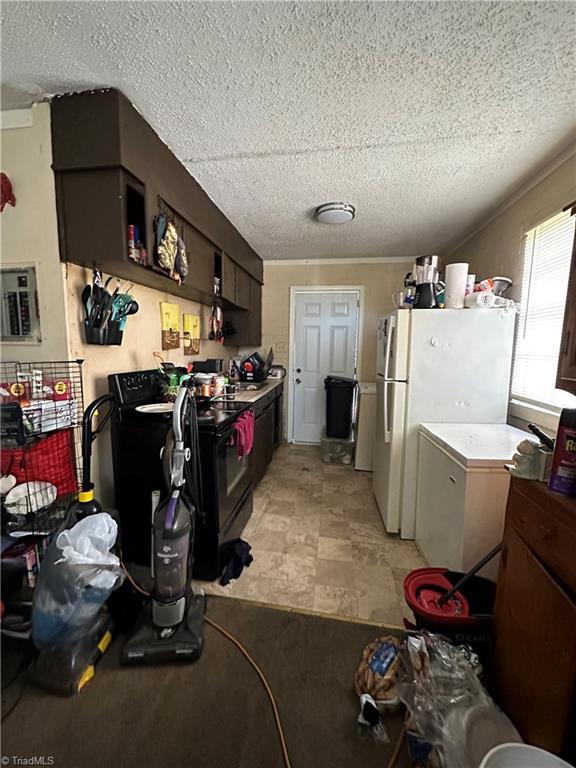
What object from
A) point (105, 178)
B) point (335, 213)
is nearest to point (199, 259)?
point (105, 178)

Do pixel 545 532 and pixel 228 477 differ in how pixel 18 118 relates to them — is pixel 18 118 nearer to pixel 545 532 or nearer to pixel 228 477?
pixel 228 477

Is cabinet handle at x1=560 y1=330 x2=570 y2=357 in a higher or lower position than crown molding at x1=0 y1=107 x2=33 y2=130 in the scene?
lower

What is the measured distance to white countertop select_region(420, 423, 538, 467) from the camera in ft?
4.73

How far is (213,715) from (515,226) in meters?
3.20

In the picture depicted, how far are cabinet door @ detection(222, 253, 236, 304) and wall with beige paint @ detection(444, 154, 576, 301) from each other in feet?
7.34

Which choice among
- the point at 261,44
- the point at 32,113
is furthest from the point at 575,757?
the point at 32,113

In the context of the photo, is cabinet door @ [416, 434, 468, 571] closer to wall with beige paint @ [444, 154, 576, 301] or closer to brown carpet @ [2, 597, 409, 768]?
brown carpet @ [2, 597, 409, 768]

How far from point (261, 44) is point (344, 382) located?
9.41 ft

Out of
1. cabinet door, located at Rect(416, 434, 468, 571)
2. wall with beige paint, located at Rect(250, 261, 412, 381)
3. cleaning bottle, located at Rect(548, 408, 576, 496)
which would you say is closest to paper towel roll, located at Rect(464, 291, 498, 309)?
cabinet door, located at Rect(416, 434, 468, 571)

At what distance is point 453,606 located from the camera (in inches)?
48.8

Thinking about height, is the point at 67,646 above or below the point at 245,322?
below

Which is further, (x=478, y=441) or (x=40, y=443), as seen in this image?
(x=478, y=441)

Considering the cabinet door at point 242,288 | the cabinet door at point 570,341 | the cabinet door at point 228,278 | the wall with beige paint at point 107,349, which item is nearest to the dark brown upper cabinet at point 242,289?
the cabinet door at point 242,288

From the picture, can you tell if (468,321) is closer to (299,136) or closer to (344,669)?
(299,136)
